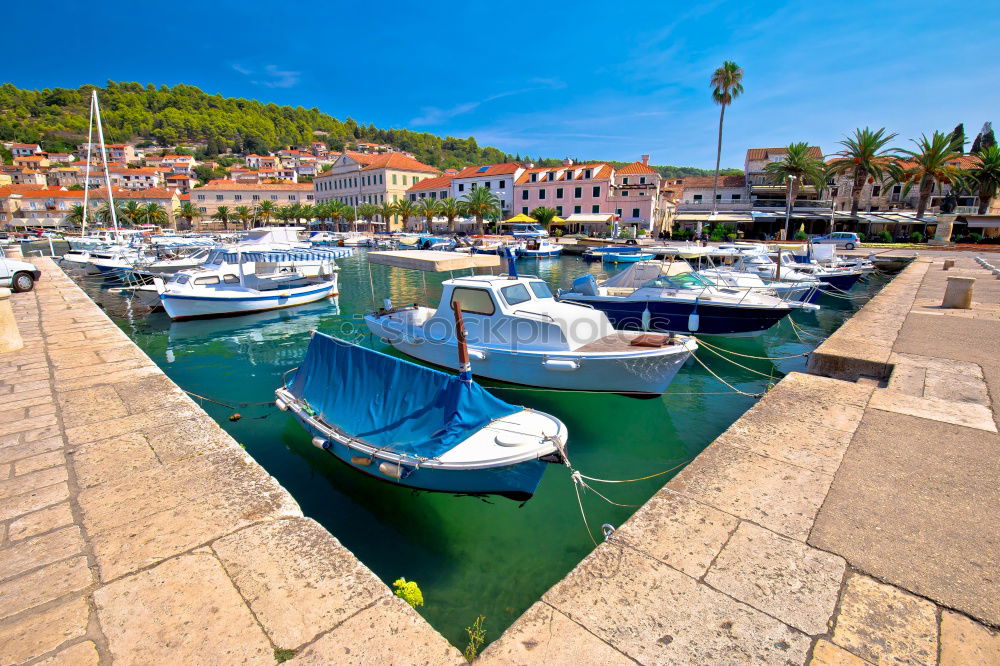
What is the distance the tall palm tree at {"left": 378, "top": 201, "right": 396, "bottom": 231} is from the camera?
75750mm

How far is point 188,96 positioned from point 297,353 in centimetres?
23809

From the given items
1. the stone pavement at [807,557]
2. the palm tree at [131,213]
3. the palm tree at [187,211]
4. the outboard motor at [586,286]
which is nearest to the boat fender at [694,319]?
the outboard motor at [586,286]

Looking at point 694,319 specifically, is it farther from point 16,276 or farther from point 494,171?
point 494,171

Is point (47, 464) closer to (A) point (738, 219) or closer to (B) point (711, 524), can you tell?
(B) point (711, 524)

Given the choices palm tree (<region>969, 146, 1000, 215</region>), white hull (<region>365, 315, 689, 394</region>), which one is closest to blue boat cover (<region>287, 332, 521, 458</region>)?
white hull (<region>365, 315, 689, 394</region>)

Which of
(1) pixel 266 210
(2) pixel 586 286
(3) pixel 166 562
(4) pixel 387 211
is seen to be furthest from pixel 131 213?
(3) pixel 166 562

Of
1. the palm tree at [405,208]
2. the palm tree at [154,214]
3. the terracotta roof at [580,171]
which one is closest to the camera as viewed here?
the terracotta roof at [580,171]

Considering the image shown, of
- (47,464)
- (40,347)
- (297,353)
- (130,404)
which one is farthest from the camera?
(297,353)

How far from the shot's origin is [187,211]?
8619 cm

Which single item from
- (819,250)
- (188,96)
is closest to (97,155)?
(188,96)

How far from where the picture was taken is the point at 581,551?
5.67m

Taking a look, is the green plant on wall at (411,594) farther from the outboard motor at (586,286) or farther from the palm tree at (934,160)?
the palm tree at (934,160)

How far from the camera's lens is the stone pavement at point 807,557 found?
2.98 metres

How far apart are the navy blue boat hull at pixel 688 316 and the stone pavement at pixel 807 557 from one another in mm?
7379
